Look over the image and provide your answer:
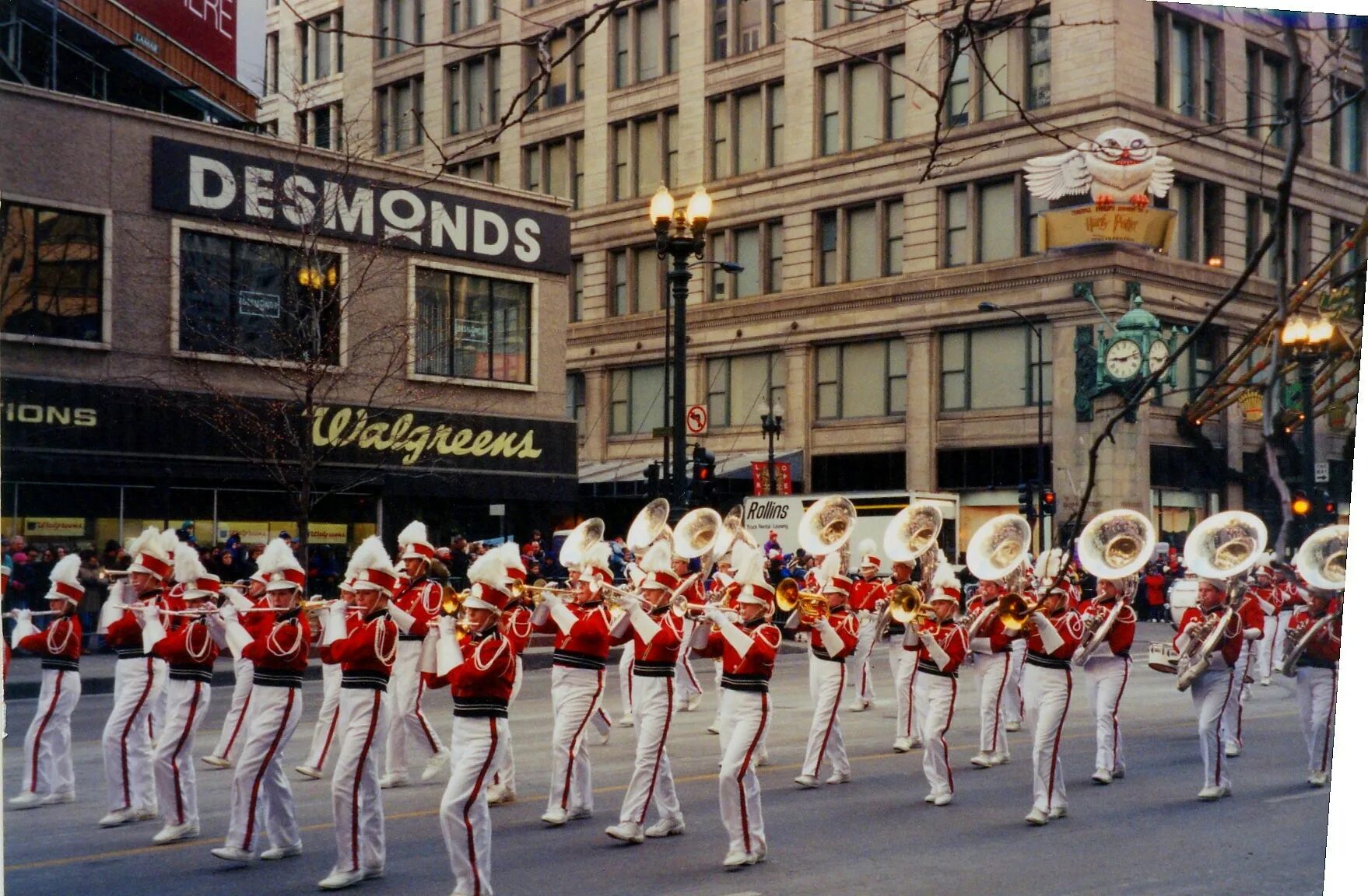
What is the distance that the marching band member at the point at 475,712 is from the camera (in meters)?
8.06

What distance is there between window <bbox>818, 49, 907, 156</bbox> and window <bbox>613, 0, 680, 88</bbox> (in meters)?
1.04

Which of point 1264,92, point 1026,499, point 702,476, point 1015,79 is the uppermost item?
point 1015,79

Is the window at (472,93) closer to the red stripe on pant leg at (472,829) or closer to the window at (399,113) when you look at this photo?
the window at (399,113)

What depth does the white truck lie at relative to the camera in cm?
1013

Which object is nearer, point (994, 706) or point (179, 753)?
point (179, 753)

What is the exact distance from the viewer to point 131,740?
33.1 ft

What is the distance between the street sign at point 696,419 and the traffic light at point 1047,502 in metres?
2.24

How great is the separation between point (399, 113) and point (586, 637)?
386cm

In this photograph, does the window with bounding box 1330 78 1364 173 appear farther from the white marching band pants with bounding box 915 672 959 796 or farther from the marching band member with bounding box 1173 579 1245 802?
the white marching band pants with bounding box 915 672 959 796

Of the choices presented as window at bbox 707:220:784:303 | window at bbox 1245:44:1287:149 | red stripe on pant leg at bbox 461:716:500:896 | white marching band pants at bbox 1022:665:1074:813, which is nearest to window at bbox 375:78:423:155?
window at bbox 707:220:784:303

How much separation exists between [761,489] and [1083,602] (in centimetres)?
388

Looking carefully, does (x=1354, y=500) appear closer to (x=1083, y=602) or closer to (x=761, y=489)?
(x=1083, y=602)

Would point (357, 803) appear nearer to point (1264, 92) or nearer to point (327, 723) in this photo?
point (327, 723)

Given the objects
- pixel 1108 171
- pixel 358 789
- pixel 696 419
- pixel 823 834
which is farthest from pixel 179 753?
pixel 1108 171
